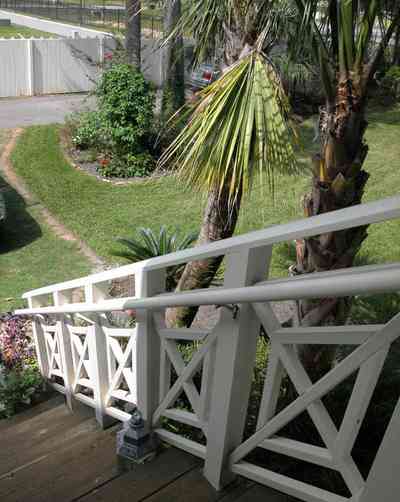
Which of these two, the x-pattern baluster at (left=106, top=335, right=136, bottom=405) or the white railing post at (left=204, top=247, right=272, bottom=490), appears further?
the x-pattern baluster at (left=106, top=335, right=136, bottom=405)

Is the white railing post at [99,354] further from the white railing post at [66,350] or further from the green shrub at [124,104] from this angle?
the green shrub at [124,104]

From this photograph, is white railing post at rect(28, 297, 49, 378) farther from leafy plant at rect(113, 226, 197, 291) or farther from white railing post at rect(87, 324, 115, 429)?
leafy plant at rect(113, 226, 197, 291)

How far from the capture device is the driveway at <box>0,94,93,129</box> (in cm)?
1685

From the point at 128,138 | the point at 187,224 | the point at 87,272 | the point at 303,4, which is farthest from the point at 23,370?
the point at 128,138

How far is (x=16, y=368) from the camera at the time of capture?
19.8ft

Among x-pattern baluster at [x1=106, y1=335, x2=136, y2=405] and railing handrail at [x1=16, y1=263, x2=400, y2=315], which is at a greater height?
railing handrail at [x1=16, y1=263, x2=400, y2=315]

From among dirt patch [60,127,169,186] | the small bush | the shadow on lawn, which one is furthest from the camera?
the small bush

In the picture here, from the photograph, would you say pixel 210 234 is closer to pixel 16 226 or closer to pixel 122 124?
pixel 16 226

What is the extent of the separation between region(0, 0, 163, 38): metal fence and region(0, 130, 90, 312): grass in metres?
17.2

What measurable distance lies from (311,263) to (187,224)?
804cm

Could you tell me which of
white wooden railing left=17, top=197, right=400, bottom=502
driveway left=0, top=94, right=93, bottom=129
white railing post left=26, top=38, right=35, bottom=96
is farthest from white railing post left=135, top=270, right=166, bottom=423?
white railing post left=26, top=38, right=35, bottom=96

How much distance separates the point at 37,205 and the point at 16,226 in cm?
101

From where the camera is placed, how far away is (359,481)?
2061 mm

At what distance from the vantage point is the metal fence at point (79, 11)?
33.2 metres
